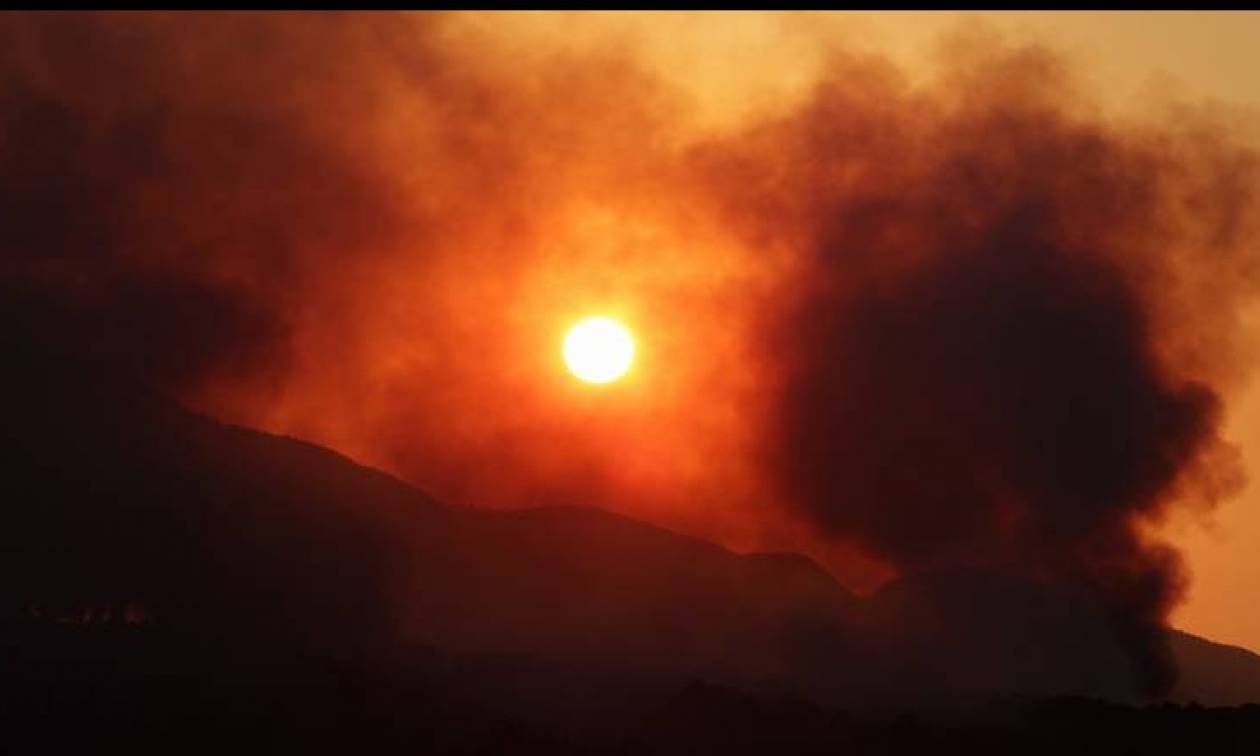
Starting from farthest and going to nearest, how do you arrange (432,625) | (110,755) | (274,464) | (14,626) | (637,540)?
(637,540)
(432,625)
(274,464)
(14,626)
(110,755)

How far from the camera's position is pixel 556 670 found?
91.1 metres

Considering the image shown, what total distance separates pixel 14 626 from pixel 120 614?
16.2ft

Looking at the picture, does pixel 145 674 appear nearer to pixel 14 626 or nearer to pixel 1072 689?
pixel 14 626

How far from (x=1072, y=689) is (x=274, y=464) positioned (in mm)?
68662

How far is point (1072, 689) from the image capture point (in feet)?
454

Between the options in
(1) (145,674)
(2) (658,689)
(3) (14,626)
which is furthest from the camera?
(2) (658,689)

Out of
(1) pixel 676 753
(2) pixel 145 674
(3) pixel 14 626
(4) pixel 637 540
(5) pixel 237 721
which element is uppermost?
(4) pixel 637 540

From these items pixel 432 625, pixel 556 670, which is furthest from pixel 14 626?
pixel 432 625

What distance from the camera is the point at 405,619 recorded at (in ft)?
405

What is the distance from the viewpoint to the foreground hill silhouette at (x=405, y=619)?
62.0 metres

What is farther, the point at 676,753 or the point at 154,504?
the point at 154,504

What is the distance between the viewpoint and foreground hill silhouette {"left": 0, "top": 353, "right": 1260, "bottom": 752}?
62.0 meters

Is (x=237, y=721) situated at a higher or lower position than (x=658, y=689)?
lower

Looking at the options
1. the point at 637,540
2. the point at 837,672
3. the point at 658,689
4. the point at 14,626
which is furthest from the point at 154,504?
the point at 637,540
